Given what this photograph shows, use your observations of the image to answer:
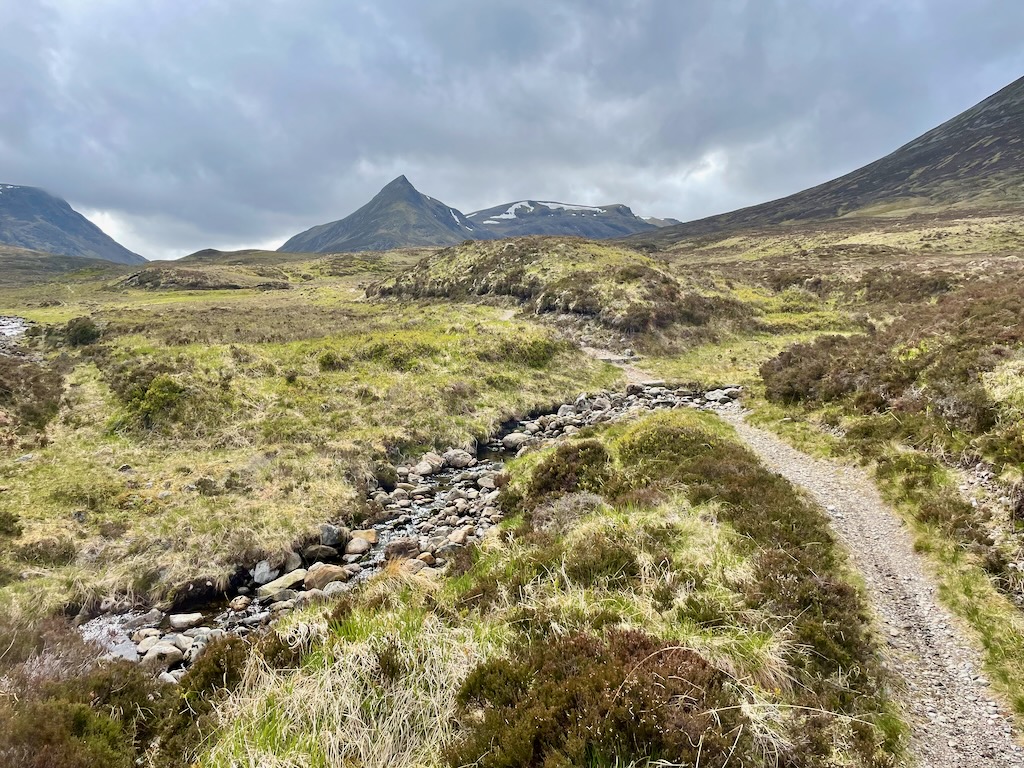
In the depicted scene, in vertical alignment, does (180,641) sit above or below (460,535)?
below

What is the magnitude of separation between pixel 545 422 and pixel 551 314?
22.2 meters

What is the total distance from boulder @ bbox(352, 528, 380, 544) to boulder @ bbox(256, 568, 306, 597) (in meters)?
2.03

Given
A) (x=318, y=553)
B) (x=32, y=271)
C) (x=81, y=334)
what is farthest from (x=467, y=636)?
(x=32, y=271)

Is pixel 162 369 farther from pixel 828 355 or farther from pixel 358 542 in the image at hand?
pixel 828 355

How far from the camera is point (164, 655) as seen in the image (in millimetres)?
10047

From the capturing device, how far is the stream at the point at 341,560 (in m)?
11.0

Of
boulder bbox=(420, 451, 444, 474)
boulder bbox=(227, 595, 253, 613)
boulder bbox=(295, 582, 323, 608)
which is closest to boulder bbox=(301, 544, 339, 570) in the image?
boulder bbox=(295, 582, 323, 608)

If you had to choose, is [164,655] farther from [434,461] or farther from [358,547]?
[434,461]

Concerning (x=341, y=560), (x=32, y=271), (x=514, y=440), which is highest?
(x=32, y=271)

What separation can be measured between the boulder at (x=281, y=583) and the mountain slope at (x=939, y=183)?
550ft

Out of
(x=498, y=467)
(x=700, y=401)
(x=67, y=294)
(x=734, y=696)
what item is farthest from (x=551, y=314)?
(x=67, y=294)

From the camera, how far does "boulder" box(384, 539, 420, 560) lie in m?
14.0

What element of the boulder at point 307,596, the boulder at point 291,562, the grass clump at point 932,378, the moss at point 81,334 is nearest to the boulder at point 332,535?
the boulder at point 291,562

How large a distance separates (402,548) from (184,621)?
5.35m
